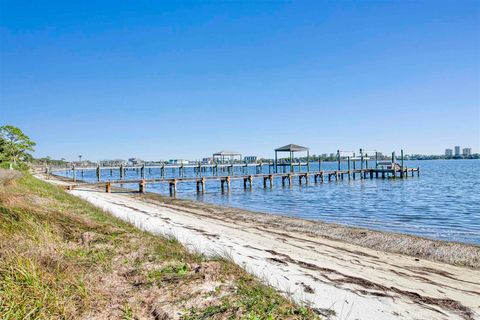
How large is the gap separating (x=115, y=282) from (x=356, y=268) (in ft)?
18.5

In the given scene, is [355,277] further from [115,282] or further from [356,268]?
[115,282]

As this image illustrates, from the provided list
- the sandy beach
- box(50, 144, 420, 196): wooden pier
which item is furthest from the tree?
the sandy beach

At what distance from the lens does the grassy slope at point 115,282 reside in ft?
12.7

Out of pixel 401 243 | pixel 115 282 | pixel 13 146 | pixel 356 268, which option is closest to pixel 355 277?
pixel 356 268

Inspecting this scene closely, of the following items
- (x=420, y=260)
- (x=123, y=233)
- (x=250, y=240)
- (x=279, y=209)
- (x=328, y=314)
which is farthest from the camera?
(x=279, y=209)

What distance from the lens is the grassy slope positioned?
12.7ft

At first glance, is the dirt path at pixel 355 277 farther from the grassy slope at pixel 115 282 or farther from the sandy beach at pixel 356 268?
the grassy slope at pixel 115 282

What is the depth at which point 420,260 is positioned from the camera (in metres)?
9.42

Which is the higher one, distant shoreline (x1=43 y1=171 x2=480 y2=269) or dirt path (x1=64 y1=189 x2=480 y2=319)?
dirt path (x1=64 y1=189 x2=480 y2=319)

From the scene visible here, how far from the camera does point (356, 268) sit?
8.12 metres

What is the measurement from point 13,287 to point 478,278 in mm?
8976

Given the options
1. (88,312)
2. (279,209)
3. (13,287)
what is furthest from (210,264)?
(279,209)

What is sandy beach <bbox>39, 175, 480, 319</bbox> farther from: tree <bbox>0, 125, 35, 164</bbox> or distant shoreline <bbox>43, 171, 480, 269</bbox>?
tree <bbox>0, 125, 35, 164</bbox>

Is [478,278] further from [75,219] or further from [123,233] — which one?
[75,219]
